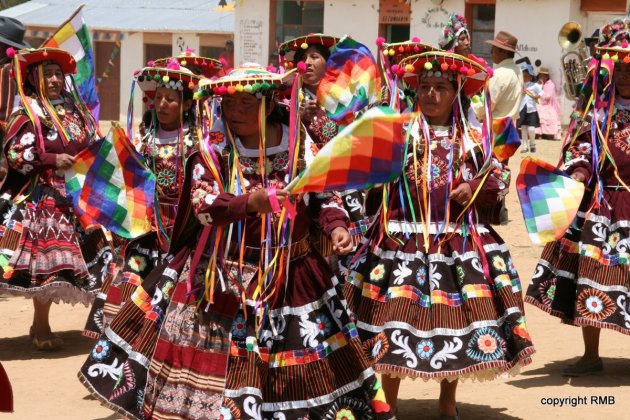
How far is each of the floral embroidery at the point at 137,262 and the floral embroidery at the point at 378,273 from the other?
4.94 feet

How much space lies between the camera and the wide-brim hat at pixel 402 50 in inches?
263

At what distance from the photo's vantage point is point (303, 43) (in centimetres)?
816

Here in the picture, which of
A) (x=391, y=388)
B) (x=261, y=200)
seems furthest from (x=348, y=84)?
(x=261, y=200)

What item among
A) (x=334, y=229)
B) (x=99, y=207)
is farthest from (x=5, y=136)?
(x=334, y=229)

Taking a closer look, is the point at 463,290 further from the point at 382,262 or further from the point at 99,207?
the point at 99,207

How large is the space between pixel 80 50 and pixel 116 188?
359cm

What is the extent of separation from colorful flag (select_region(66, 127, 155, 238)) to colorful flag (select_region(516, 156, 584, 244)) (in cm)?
208

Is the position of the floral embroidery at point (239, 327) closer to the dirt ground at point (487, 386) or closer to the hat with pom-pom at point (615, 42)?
the dirt ground at point (487, 386)

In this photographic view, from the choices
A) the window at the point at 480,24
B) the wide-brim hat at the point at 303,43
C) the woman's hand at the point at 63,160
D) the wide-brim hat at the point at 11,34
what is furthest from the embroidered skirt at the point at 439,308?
the window at the point at 480,24

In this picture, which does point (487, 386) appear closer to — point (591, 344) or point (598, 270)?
point (591, 344)

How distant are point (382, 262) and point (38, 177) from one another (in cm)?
333

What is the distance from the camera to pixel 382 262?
20.6 feet

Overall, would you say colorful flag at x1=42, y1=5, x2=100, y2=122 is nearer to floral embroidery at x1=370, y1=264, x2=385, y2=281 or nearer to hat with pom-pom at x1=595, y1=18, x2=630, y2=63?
floral embroidery at x1=370, y1=264, x2=385, y2=281

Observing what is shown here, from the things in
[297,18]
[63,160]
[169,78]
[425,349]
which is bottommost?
[425,349]
